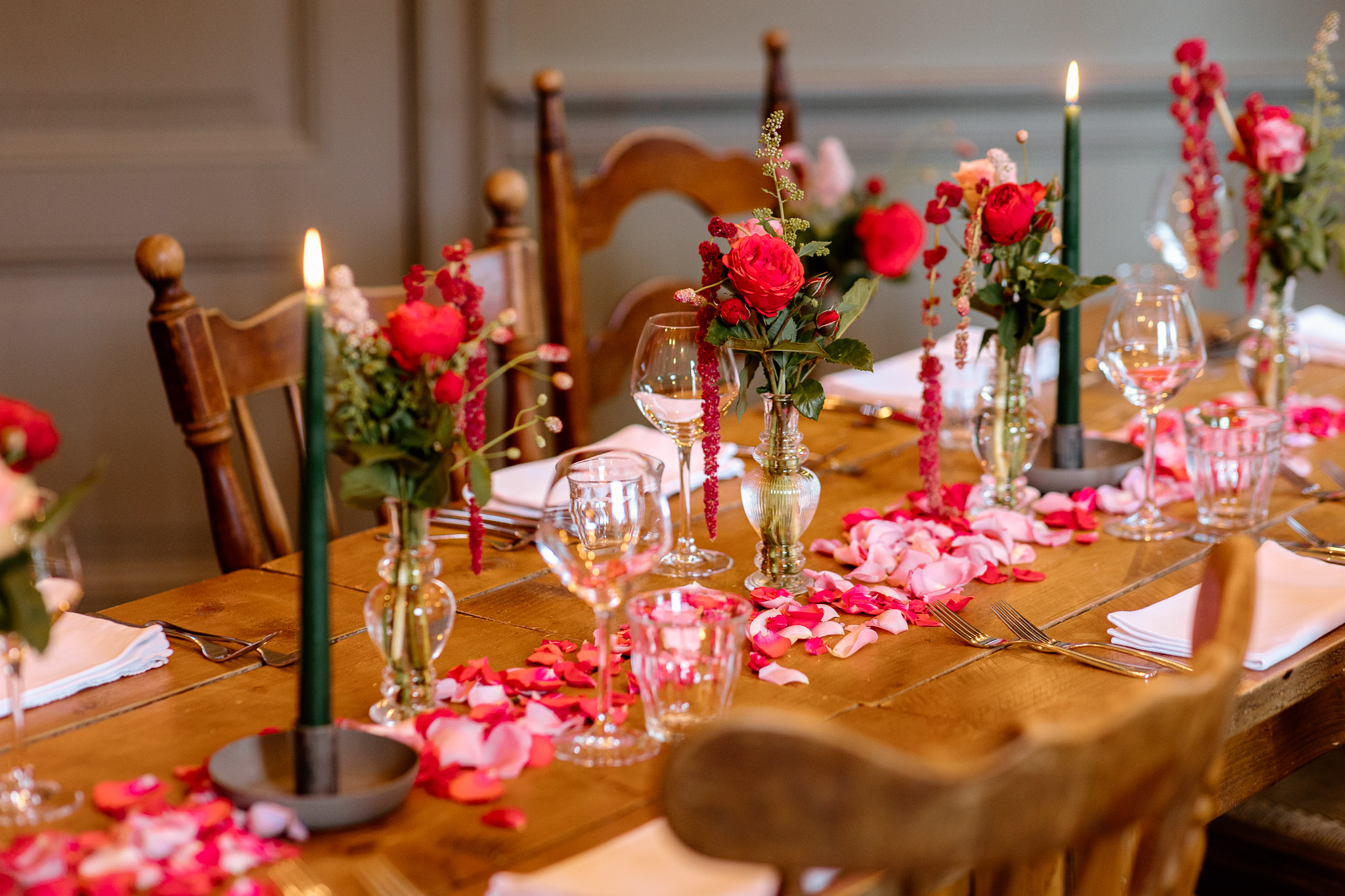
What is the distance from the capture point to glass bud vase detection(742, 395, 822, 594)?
45.9 inches

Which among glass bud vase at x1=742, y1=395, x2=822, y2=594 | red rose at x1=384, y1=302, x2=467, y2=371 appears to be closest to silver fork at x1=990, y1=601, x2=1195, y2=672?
glass bud vase at x1=742, y1=395, x2=822, y2=594

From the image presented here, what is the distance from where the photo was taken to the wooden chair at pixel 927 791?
520mm

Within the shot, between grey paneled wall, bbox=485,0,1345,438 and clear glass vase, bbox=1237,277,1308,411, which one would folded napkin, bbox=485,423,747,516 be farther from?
grey paneled wall, bbox=485,0,1345,438

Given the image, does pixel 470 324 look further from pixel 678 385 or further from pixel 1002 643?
pixel 1002 643

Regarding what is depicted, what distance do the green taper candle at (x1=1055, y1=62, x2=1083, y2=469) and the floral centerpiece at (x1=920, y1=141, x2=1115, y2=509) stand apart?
0.12 ft

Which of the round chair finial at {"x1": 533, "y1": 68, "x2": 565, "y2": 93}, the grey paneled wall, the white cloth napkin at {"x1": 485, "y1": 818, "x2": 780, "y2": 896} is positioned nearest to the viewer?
the white cloth napkin at {"x1": 485, "y1": 818, "x2": 780, "y2": 896}

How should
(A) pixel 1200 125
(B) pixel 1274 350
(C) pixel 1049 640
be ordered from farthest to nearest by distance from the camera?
1. (B) pixel 1274 350
2. (A) pixel 1200 125
3. (C) pixel 1049 640

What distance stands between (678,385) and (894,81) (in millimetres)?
1921

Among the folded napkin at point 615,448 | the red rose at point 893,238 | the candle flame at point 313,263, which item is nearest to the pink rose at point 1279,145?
the red rose at point 893,238

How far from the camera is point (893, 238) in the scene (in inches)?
84.0

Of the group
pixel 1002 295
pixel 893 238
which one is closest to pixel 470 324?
pixel 1002 295

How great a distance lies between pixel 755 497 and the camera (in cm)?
118

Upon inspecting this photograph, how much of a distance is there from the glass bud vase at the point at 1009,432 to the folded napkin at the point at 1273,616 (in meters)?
0.27

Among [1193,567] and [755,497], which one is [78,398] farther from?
[1193,567]
